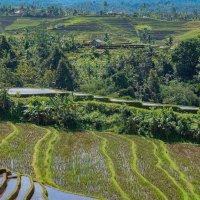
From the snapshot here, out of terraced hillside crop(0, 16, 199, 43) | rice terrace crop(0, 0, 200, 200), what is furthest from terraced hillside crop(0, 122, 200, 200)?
terraced hillside crop(0, 16, 199, 43)

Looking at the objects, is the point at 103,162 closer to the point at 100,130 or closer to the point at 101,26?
the point at 100,130

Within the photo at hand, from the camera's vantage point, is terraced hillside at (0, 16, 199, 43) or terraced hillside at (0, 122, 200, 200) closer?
terraced hillside at (0, 122, 200, 200)

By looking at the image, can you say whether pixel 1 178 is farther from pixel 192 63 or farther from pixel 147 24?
pixel 147 24

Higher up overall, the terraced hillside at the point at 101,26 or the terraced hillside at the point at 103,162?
the terraced hillside at the point at 103,162

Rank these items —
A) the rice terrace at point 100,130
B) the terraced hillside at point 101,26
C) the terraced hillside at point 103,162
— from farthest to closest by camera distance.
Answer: the terraced hillside at point 101,26 → the rice terrace at point 100,130 → the terraced hillside at point 103,162

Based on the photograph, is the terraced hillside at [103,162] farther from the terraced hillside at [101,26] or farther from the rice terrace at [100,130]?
the terraced hillside at [101,26]

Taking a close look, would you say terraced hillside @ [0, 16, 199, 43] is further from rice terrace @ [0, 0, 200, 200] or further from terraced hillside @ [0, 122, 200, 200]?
terraced hillside @ [0, 122, 200, 200]

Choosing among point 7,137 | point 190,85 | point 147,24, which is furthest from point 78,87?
point 147,24

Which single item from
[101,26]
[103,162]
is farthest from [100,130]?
[101,26]

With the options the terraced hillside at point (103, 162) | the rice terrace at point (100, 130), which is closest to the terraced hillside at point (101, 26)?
the rice terrace at point (100, 130)
